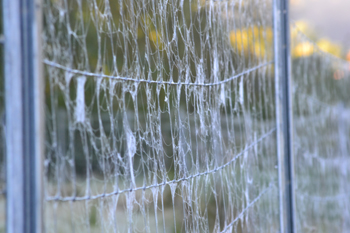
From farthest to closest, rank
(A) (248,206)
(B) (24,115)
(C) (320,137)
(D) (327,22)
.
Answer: (D) (327,22) < (C) (320,137) < (A) (248,206) < (B) (24,115)

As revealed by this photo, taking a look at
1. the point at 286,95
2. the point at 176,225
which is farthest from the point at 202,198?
the point at 286,95

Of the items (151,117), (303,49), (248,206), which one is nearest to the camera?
(151,117)

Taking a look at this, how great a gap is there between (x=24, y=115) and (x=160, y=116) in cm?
40

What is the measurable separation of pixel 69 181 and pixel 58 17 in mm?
255

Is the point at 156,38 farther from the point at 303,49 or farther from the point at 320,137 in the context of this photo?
the point at 320,137

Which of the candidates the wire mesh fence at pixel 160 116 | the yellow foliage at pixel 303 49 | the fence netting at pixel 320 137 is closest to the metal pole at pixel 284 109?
the wire mesh fence at pixel 160 116

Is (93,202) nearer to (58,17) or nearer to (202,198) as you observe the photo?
(58,17)

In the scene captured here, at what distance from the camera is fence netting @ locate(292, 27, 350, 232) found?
6.96 ft

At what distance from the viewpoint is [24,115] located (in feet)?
2.15

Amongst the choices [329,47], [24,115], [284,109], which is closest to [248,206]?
[284,109]

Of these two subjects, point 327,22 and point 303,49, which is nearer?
point 303,49

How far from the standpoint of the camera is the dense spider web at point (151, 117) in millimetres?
736

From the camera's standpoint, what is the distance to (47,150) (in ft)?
2.29

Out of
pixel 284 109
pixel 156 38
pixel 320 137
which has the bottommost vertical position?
pixel 320 137
